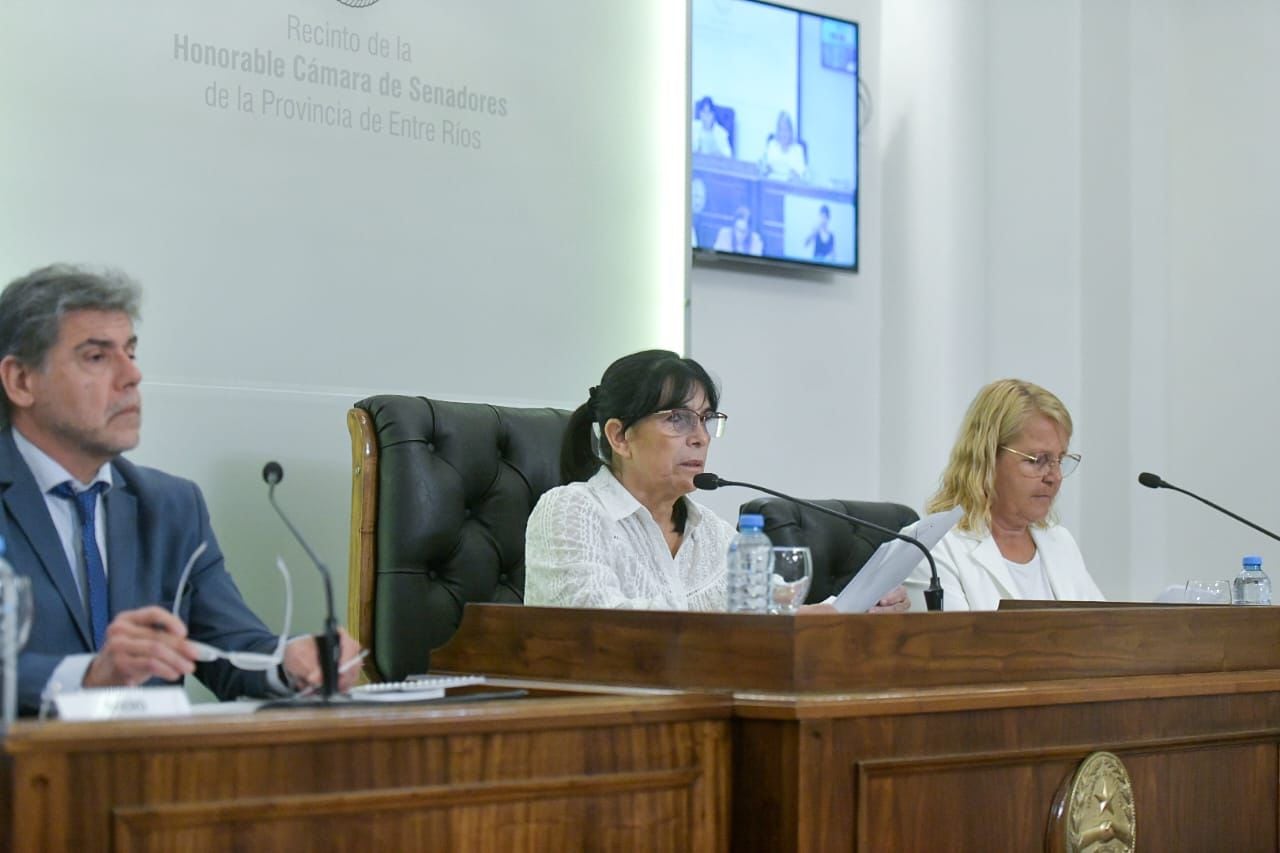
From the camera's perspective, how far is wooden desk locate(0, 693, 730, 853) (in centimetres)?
149

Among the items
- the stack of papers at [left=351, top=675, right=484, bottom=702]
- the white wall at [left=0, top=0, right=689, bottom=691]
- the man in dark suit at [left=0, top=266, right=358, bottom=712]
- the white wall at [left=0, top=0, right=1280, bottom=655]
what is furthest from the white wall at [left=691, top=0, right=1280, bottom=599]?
the stack of papers at [left=351, top=675, right=484, bottom=702]

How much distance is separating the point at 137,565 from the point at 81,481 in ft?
0.47

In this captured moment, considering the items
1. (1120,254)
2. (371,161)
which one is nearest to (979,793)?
(371,161)

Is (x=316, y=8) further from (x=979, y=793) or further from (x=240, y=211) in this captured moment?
(x=979, y=793)

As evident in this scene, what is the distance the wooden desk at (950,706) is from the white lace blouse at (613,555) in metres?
0.30

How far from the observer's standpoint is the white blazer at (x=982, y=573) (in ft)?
11.1

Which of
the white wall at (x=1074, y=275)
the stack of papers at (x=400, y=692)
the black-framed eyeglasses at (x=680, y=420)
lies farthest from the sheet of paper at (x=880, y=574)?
the white wall at (x=1074, y=275)

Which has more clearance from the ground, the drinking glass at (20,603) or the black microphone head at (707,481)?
the black microphone head at (707,481)

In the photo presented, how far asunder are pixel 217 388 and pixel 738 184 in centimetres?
153

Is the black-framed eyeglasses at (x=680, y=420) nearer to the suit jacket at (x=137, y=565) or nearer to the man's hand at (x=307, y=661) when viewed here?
the suit jacket at (x=137, y=565)

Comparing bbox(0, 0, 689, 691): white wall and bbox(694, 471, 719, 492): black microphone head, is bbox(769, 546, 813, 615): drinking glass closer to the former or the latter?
bbox(694, 471, 719, 492): black microphone head

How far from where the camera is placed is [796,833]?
6.15 feet

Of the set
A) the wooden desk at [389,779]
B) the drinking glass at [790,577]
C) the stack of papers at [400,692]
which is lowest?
the wooden desk at [389,779]

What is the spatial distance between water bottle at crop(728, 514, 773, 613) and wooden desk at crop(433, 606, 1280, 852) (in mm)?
210
